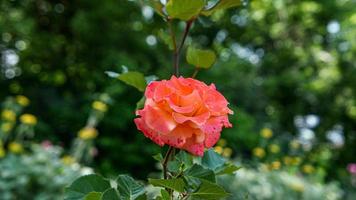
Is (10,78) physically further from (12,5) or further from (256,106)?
(256,106)

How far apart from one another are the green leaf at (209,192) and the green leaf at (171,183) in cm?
3

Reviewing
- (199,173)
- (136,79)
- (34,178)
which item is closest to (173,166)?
(199,173)

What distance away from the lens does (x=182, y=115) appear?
70 centimetres

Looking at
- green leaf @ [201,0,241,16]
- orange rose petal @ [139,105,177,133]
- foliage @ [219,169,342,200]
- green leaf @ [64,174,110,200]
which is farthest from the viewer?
foliage @ [219,169,342,200]

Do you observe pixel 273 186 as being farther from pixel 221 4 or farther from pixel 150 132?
pixel 150 132

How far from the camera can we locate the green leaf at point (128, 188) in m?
0.75

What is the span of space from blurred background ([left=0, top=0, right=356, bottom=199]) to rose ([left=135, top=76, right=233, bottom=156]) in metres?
1.62

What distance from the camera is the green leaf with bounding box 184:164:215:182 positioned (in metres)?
0.78

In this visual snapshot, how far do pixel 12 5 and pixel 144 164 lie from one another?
280cm

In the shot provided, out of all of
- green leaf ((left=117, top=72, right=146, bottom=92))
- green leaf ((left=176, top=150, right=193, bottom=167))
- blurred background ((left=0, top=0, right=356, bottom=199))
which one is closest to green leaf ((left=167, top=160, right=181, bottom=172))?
green leaf ((left=176, top=150, right=193, bottom=167))

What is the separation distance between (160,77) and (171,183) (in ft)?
13.8

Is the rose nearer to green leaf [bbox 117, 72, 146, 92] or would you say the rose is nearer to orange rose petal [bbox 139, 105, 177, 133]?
orange rose petal [bbox 139, 105, 177, 133]

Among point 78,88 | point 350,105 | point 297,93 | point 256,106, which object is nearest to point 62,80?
point 78,88

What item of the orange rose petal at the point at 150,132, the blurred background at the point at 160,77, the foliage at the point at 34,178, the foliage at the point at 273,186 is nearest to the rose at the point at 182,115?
the orange rose petal at the point at 150,132
